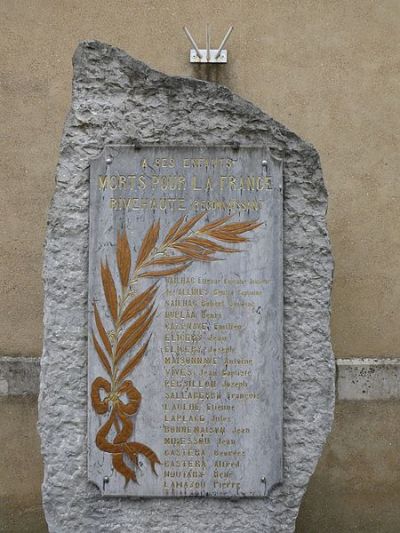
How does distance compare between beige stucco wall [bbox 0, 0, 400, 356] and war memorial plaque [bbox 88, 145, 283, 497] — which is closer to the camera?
war memorial plaque [bbox 88, 145, 283, 497]

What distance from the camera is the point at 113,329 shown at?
3.83 meters

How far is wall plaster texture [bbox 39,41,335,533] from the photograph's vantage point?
3818 mm

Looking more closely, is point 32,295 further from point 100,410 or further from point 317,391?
point 317,391

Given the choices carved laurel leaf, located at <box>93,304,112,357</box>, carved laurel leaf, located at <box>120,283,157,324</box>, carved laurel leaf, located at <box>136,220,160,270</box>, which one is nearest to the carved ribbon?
carved laurel leaf, located at <box>93,304,112,357</box>

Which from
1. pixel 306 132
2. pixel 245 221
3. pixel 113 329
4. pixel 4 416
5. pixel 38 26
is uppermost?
pixel 38 26

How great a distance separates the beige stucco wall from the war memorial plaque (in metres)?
1.40

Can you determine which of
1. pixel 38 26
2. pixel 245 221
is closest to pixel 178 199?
pixel 245 221

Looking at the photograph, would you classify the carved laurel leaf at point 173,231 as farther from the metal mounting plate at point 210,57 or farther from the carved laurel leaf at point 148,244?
the metal mounting plate at point 210,57

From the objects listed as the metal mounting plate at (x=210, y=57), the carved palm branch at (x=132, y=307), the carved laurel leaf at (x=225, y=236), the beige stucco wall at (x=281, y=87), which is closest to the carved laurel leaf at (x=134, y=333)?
the carved palm branch at (x=132, y=307)

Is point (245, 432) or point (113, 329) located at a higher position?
point (113, 329)

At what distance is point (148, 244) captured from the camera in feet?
12.6

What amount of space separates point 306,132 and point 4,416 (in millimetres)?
2681

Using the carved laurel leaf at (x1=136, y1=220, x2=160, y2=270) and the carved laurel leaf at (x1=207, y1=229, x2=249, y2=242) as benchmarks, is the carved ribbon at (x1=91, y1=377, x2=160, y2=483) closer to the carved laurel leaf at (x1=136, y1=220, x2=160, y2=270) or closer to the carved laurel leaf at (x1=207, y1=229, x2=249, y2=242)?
the carved laurel leaf at (x1=136, y1=220, x2=160, y2=270)

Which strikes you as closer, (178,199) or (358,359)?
(178,199)
